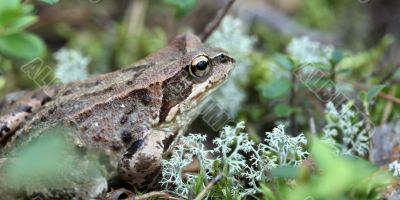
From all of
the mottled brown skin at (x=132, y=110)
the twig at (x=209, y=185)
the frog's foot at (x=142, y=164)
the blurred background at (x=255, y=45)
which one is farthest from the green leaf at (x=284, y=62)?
the twig at (x=209, y=185)

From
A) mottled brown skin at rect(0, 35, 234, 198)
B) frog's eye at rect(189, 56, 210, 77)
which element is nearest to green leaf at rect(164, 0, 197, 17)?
mottled brown skin at rect(0, 35, 234, 198)

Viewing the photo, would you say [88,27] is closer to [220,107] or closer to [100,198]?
[220,107]

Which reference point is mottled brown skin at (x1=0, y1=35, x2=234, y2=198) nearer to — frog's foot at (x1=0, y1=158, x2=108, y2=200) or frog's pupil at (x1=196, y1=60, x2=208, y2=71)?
frog's pupil at (x1=196, y1=60, x2=208, y2=71)

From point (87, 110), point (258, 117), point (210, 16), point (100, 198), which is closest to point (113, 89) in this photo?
point (87, 110)

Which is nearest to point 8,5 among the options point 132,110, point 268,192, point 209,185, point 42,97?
point 132,110

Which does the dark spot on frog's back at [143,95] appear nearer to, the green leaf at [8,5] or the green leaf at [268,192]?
the green leaf at [8,5]
